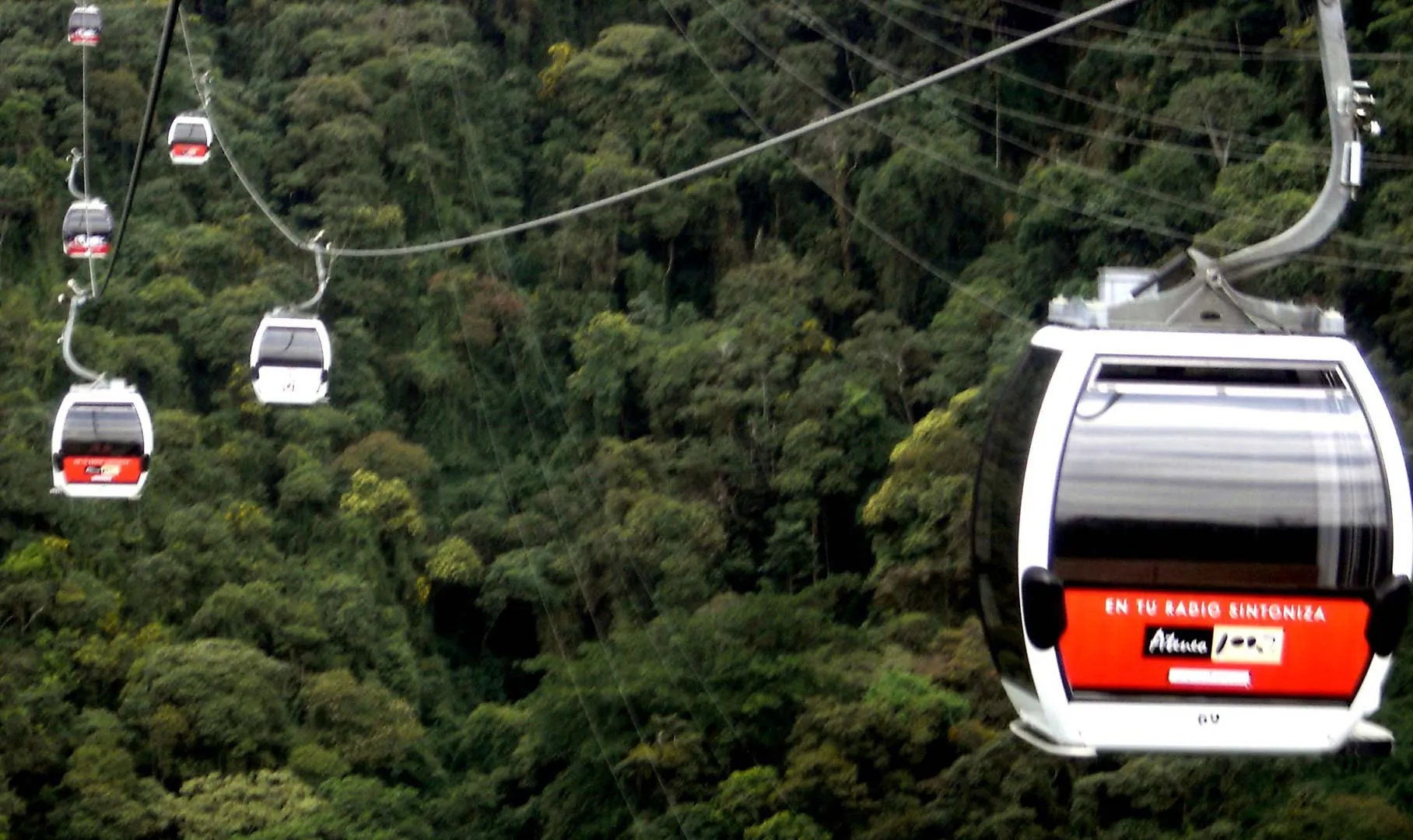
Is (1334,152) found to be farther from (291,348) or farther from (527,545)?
(527,545)

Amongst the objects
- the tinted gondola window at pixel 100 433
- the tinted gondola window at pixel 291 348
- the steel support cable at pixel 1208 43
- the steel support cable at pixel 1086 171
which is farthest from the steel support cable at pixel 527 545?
the steel support cable at pixel 1208 43

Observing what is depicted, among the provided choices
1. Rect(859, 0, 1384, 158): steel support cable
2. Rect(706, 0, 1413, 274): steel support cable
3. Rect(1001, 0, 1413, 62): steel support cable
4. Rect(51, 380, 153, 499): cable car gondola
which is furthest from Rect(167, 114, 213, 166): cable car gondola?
Rect(1001, 0, 1413, 62): steel support cable

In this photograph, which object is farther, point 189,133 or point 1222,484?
point 189,133

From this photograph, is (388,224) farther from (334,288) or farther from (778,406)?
(778,406)

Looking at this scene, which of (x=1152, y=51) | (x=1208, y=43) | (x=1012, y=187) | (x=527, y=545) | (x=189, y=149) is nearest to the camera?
(x=1208, y=43)

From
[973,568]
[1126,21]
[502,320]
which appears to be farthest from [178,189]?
[973,568]

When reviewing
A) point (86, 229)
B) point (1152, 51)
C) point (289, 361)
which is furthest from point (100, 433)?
point (1152, 51)
